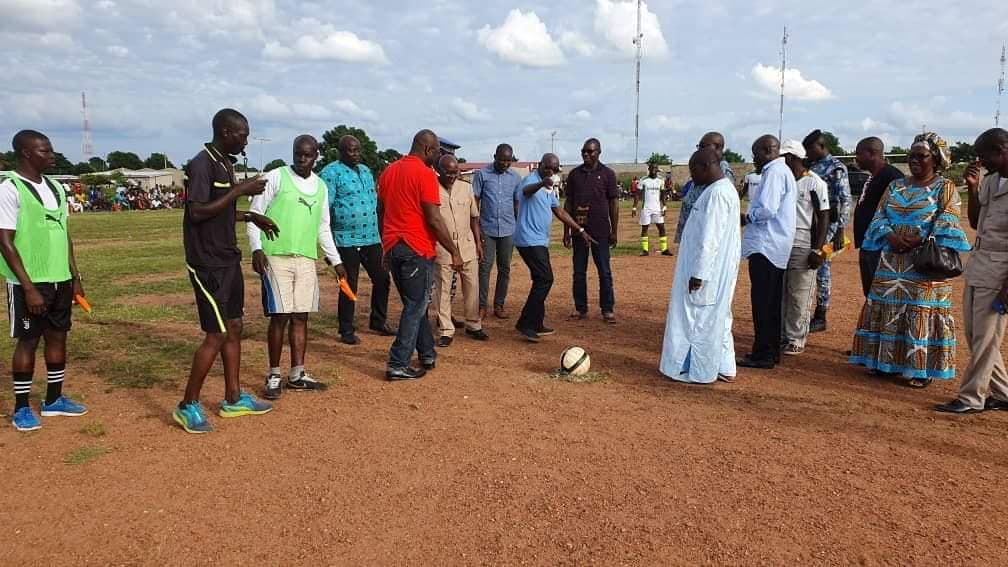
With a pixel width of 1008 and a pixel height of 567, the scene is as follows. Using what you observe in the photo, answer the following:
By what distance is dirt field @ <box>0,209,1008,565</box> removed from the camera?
10.8 ft

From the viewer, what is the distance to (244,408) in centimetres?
507

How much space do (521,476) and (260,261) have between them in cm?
265

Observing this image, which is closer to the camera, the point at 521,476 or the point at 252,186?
the point at 521,476

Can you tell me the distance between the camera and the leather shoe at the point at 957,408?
16.6 ft

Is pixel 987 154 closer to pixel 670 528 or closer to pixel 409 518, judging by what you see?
pixel 670 528

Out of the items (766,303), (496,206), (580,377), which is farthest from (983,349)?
(496,206)

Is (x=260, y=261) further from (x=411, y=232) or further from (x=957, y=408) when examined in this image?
(x=957, y=408)

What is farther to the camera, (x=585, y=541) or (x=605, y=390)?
(x=605, y=390)

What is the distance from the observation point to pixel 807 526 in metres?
3.43

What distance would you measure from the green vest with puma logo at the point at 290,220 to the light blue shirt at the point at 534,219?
288cm

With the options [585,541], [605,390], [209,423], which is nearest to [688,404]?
[605,390]

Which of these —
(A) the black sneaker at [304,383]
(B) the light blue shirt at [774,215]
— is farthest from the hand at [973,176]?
(A) the black sneaker at [304,383]

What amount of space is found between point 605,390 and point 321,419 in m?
2.32

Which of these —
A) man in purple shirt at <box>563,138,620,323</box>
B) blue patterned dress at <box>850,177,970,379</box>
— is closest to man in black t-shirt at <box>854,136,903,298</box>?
blue patterned dress at <box>850,177,970,379</box>
